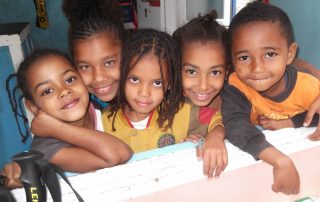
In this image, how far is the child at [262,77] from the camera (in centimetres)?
88

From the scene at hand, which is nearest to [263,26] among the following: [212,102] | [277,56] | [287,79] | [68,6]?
[277,56]

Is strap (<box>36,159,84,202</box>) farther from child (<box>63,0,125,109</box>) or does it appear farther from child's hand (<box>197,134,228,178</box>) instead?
child (<box>63,0,125,109</box>)

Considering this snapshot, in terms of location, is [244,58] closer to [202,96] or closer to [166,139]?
[202,96]

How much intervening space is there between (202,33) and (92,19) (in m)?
0.41

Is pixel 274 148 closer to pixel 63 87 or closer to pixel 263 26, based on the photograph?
pixel 263 26

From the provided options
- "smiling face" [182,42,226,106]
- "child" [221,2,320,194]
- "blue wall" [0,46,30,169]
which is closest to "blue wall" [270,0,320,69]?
"child" [221,2,320,194]

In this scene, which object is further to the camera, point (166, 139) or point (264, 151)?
point (166, 139)

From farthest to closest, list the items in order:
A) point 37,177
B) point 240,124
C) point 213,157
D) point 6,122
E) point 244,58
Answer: point 6,122, point 244,58, point 240,124, point 213,157, point 37,177

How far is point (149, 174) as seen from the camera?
59 centimetres

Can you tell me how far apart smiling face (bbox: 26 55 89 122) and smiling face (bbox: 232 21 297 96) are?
515 millimetres

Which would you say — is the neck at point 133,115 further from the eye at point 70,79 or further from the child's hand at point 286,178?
the child's hand at point 286,178

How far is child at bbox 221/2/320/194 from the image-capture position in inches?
34.5

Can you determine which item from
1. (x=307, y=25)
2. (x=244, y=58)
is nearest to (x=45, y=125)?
(x=244, y=58)

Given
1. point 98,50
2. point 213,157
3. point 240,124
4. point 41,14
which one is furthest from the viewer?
point 41,14
